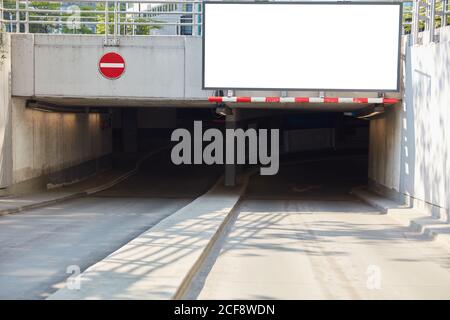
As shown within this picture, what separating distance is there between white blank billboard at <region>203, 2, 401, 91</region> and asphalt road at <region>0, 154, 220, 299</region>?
5186mm

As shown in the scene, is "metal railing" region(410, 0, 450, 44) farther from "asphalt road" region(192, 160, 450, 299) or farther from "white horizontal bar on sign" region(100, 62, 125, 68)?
"white horizontal bar on sign" region(100, 62, 125, 68)

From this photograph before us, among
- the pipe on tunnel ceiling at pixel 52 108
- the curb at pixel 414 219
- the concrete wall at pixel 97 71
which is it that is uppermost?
the concrete wall at pixel 97 71

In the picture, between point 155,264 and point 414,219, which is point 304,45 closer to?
point 414,219

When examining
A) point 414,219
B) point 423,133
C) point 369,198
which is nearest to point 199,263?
point 414,219

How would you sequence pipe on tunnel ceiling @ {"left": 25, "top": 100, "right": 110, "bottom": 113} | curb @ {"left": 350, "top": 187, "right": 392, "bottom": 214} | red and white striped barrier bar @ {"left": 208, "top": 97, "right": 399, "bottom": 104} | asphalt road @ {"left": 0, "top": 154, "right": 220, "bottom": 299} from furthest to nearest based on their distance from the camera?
pipe on tunnel ceiling @ {"left": 25, "top": 100, "right": 110, "bottom": 113} < red and white striped barrier bar @ {"left": 208, "top": 97, "right": 399, "bottom": 104} < curb @ {"left": 350, "top": 187, "right": 392, "bottom": 214} < asphalt road @ {"left": 0, "top": 154, "right": 220, "bottom": 299}

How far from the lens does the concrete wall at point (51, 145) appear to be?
2350 cm

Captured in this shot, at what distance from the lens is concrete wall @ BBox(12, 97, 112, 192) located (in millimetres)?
23500

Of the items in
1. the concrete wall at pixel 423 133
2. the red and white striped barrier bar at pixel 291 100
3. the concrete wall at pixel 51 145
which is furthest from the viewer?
the concrete wall at pixel 51 145

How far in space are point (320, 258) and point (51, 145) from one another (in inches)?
661

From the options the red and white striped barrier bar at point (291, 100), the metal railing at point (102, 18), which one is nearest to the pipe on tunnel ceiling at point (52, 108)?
the metal railing at point (102, 18)

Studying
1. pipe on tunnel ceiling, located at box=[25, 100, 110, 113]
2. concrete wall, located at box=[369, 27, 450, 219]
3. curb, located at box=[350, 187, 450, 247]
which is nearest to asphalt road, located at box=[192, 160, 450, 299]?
curb, located at box=[350, 187, 450, 247]

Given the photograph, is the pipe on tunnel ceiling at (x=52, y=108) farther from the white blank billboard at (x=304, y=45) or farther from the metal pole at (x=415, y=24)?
the metal pole at (x=415, y=24)

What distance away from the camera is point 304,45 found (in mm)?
22031

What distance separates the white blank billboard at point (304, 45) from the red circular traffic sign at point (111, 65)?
3097 millimetres
